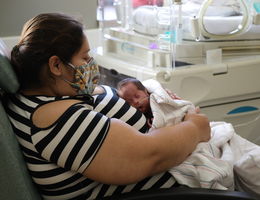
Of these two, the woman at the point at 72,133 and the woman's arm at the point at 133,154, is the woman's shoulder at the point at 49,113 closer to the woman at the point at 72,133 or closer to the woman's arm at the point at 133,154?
the woman at the point at 72,133

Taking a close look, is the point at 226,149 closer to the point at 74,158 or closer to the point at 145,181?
the point at 145,181

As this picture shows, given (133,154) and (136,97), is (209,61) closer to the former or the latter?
(136,97)

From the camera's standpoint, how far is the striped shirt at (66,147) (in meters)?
0.94

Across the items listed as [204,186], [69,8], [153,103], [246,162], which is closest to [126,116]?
[153,103]

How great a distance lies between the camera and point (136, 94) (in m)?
1.31

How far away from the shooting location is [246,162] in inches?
45.9

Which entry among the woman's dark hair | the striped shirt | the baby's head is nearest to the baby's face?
the baby's head

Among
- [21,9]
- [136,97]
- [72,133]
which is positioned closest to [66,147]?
[72,133]

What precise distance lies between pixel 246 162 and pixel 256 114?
879 mm

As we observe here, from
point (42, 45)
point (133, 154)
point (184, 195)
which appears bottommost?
point (184, 195)

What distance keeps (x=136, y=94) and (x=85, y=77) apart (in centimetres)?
30

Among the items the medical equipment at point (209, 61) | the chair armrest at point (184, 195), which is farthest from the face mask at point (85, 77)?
the medical equipment at point (209, 61)

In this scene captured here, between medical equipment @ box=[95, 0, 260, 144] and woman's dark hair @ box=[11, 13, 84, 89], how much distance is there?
0.74m

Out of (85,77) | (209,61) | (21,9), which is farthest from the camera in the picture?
(21,9)
